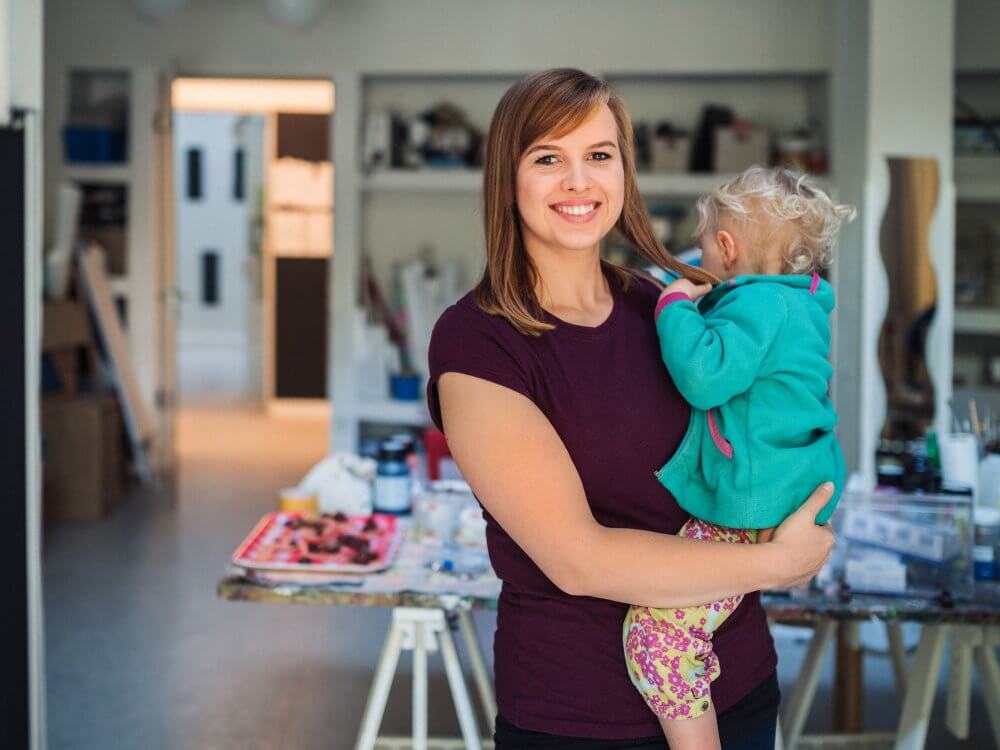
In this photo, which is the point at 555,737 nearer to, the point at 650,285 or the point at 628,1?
the point at 650,285

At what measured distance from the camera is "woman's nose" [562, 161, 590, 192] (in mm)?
1562

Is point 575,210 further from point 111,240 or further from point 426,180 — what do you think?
point 111,240

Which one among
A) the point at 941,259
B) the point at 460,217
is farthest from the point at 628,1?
the point at 941,259

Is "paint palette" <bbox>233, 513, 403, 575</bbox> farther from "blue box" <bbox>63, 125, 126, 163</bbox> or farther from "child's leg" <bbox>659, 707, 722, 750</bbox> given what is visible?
"blue box" <bbox>63, 125, 126, 163</bbox>

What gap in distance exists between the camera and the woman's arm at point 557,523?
4.81 feet

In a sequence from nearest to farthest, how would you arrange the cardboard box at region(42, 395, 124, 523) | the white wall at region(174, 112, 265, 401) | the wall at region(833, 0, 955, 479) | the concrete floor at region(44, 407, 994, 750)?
1. the concrete floor at region(44, 407, 994, 750)
2. the wall at region(833, 0, 955, 479)
3. the cardboard box at region(42, 395, 124, 523)
4. the white wall at region(174, 112, 265, 401)

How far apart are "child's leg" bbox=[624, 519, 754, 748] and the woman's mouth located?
0.51m

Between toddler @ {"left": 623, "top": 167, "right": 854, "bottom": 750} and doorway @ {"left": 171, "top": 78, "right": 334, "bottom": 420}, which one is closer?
toddler @ {"left": 623, "top": 167, "right": 854, "bottom": 750}

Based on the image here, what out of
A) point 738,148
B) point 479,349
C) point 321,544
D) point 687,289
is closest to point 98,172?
point 738,148

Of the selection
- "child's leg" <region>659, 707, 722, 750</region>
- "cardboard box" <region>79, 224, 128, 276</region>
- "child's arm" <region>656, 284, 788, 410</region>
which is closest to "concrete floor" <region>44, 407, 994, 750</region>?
"cardboard box" <region>79, 224, 128, 276</region>

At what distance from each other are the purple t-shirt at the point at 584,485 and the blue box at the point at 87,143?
6564mm

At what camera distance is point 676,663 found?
159cm

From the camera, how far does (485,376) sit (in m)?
1.50

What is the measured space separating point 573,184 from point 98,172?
665 centimetres
